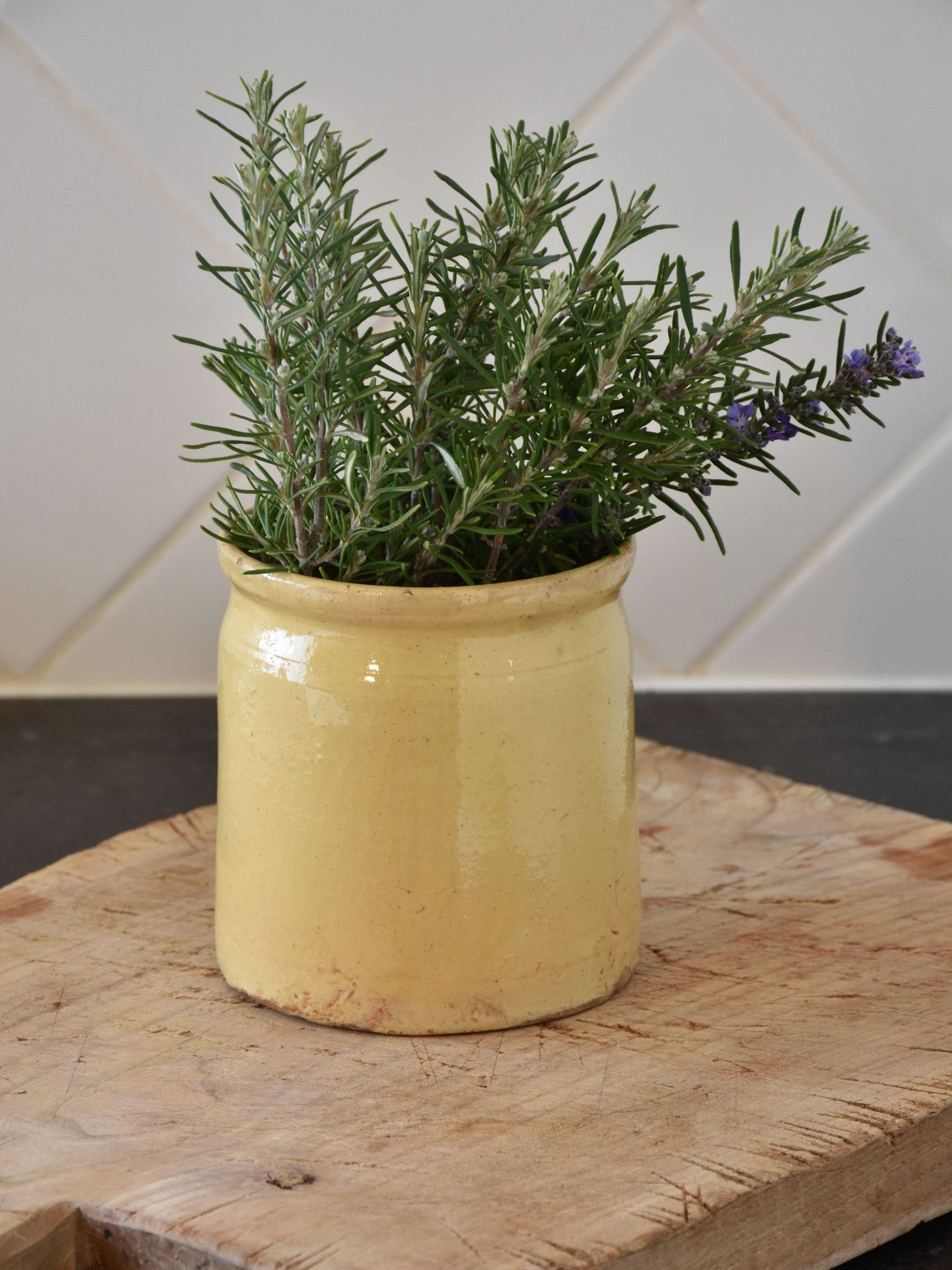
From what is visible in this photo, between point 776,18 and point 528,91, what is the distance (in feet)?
0.45

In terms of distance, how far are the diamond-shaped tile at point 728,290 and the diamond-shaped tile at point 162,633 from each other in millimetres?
251

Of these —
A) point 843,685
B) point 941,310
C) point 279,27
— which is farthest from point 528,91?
point 843,685

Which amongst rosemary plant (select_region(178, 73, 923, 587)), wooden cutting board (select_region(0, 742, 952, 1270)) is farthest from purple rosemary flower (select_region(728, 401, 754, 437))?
wooden cutting board (select_region(0, 742, 952, 1270))

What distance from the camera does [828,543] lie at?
33.1 inches

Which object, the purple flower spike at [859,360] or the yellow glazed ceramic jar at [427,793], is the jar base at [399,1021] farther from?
the purple flower spike at [859,360]

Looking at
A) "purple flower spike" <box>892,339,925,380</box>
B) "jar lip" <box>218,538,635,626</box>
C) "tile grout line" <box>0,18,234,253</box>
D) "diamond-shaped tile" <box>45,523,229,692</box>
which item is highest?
"tile grout line" <box>0,18,234,253</box>

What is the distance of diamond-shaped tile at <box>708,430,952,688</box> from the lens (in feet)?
2.74

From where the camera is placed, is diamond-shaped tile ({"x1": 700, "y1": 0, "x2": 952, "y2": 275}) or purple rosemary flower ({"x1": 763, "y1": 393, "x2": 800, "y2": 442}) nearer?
purple rosemary flower ({"x1": 763, "y1": 393, "x2": 800, "y2": 442})

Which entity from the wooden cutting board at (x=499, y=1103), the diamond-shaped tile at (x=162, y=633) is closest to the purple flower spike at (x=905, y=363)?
the wooden cutting board at (x=499, y=1103)

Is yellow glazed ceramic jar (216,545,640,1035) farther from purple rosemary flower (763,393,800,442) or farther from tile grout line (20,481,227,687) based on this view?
tile grout line (20,481,227,687)

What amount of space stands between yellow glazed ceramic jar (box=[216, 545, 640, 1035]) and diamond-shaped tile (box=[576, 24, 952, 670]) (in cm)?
40

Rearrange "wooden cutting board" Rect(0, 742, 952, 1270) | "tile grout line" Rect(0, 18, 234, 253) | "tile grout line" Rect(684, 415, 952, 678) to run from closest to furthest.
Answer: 1. "wooden cutting board" Rect(0, 742, 952, 1270)
2. "tile grout line" Rect(0, 18, 234, 253)
3. "tile grout line" Rect(684, 415, 952, 678)

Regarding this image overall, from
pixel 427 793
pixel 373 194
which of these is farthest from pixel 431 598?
pixel 373 194

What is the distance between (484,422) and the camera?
0.42 meters
